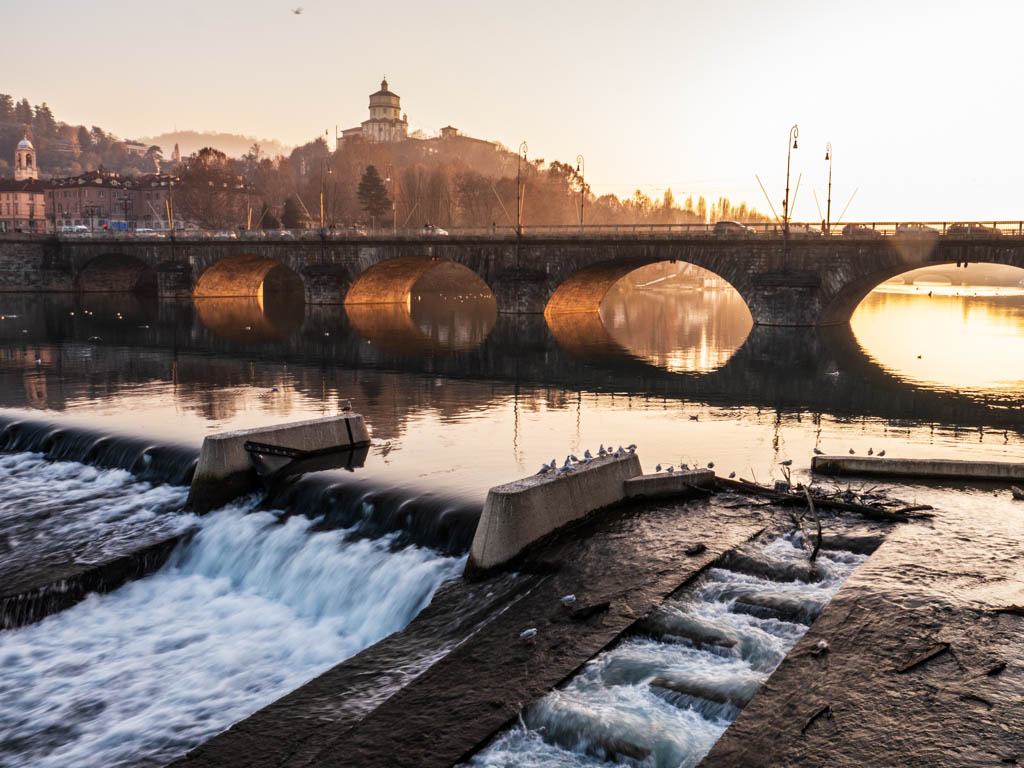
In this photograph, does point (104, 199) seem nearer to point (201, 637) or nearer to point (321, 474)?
point (321, 474)

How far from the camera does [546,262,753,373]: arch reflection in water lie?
43688 millimetres

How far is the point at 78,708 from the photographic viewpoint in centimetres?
1112

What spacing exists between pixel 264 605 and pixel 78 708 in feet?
11.3

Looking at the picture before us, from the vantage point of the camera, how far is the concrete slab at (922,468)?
723 inches

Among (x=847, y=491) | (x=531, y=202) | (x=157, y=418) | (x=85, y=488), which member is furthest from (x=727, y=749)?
(x=531, y=202)

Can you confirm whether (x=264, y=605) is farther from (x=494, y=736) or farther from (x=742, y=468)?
(x=742, y=468)

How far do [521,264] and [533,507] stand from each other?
169 feet

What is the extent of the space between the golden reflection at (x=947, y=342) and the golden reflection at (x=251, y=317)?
1308 inches

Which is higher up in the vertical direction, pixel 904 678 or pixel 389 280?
pixel 389 280

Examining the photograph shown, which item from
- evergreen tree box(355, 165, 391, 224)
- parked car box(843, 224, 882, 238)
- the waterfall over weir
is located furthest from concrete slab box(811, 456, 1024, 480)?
evergreen tree box(355, 165, 391, 224)

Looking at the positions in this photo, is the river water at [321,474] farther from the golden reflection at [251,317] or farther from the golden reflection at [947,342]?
the golden reflection at [251,317]

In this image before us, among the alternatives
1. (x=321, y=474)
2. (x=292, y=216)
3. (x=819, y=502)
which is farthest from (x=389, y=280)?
(x=819, y=502)

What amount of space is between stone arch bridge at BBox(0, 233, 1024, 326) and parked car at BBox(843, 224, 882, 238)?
392 millimetres

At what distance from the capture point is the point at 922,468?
18500mm
